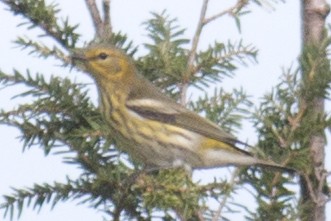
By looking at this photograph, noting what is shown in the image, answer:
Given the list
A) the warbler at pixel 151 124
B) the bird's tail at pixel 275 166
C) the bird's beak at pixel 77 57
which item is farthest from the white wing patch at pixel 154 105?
the bird's tail at pixel 275 166

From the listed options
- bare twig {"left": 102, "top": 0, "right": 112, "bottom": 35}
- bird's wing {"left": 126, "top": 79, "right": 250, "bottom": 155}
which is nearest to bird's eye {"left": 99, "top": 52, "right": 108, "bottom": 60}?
bird's wing {"left": 126, "top": 79, "right": 250, "bottom": 155}

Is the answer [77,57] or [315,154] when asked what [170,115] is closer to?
[77,57]

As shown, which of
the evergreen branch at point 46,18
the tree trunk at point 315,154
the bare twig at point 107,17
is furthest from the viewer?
the bare twig at point 107,17

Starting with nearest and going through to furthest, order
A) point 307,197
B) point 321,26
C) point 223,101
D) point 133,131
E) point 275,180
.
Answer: point 275,180 → point 307,197 → point 223,101 → point 321,26 → point 133,131

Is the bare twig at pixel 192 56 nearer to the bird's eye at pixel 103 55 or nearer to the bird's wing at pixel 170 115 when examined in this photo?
the bird's wing at pixel 170 115

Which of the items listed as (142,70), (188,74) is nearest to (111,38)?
(142,70)

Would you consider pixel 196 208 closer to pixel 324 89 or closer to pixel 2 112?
pixel 324 89

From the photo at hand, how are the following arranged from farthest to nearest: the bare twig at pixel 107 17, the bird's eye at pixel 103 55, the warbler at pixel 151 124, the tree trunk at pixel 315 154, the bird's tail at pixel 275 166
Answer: the bird's eye at pixel 103 55 < the warbler at pixel 151 124 < the bare twig at pixel 107 17 < the tree trunk at pixel 315 154 < the bird's tail at pixel 275 166
